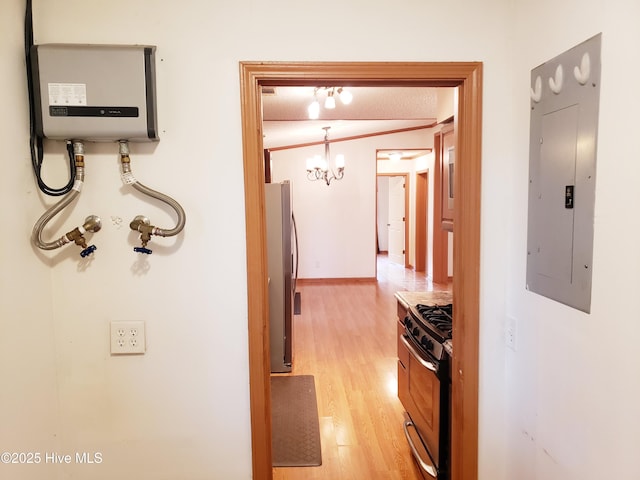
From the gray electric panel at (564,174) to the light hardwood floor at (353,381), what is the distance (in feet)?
4.96

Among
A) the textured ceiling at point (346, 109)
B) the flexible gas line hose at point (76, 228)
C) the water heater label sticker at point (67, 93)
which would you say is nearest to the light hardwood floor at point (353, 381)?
the flexible gas line hose at point (76, 228)

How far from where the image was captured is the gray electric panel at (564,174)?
0.97 m

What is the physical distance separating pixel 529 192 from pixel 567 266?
0.94ft

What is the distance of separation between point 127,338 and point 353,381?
221 cm

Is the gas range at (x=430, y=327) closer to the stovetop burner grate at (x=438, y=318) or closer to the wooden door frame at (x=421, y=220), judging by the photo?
the stovetop burner grate at (x=438, y=318)

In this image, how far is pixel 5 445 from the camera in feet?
3.47

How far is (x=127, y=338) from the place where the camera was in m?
1.31

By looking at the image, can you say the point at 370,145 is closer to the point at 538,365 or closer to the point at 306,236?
the point at 306,236

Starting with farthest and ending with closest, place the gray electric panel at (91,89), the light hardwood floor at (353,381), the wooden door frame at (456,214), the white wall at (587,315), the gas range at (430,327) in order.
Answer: the light hardwood floor at (353,381)
the gas range at (430,327)
the wooden door frame at (456,214)
the gray electric panel at (91,89)
the white wall at (587,315)

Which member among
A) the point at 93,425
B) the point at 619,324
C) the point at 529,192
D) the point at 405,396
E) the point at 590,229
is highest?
the point at 529,192

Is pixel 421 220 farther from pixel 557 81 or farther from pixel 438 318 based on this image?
pixel 557 81

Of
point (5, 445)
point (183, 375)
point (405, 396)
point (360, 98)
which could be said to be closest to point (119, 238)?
point (183, 375)

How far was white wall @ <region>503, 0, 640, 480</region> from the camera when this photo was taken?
0.87 meters

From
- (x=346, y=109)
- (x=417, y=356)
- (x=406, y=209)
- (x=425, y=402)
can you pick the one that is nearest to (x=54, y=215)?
(x=417, y=356)
